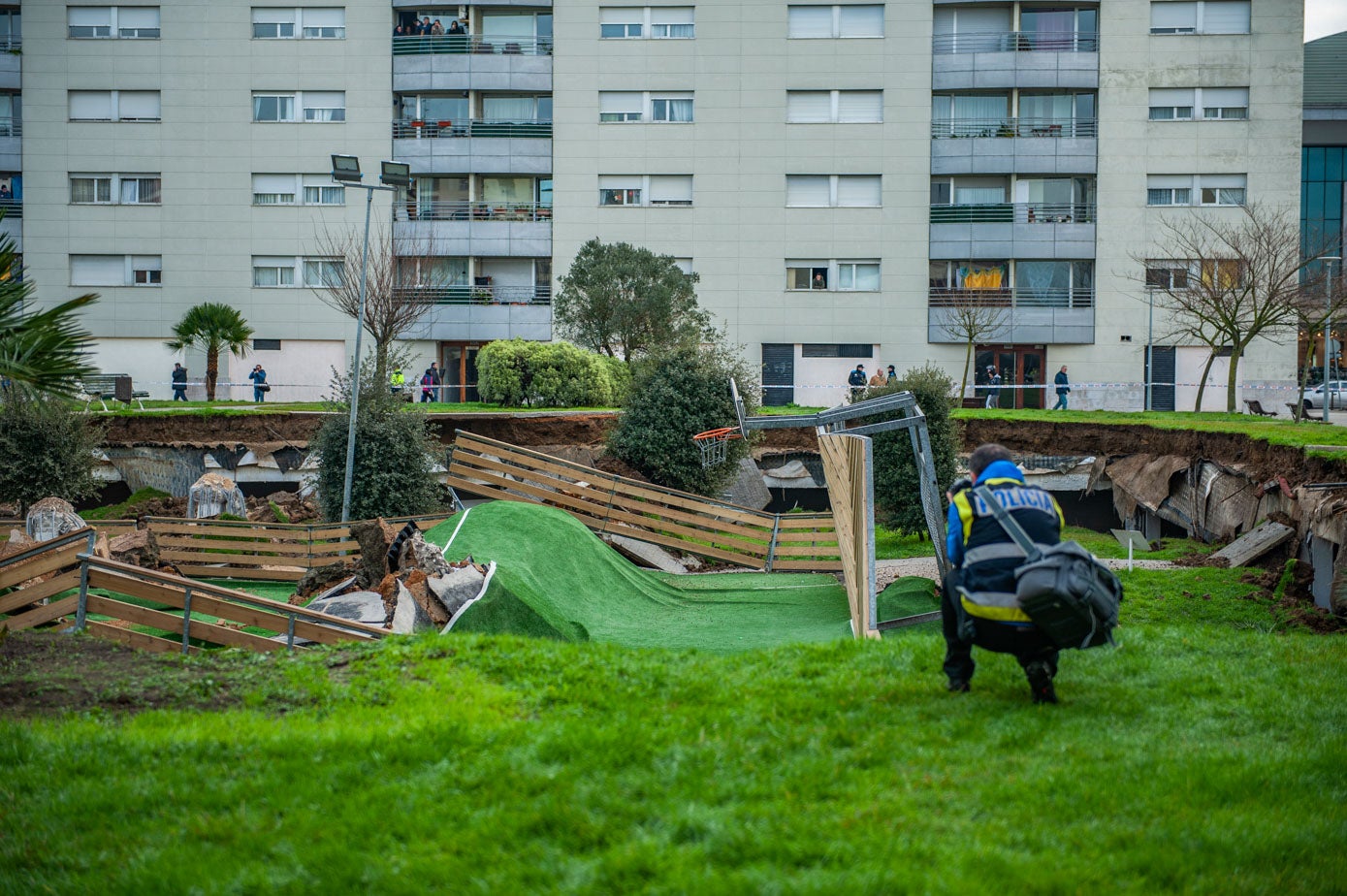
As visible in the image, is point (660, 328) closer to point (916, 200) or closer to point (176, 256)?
point (916, 200)

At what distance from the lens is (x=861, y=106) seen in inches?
1844

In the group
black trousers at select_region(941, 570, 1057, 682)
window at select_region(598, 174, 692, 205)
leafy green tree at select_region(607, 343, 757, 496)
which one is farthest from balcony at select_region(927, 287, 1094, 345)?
black trousers at select_region(941, 570, 1057, 682)

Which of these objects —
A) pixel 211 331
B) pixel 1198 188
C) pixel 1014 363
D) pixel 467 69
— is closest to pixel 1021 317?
pixel 1014 363

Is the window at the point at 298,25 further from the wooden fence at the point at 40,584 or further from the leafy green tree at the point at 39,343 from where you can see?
the leafy green tree at the point at 39,343

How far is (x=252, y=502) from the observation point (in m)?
21.8

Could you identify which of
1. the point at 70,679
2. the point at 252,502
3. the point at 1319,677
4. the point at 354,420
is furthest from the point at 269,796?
the point at 252,502

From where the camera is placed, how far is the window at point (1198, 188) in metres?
46.6

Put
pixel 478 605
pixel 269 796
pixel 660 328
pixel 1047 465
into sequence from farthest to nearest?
pixel 660 328, pixel 1047 465, pixel 478 605, pixel 269 796

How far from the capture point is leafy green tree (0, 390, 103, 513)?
62.3 ft

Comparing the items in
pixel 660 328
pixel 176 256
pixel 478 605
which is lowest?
pixel 478 605

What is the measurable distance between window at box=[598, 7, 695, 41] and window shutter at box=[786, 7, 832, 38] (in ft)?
12.8

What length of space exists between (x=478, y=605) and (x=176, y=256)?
41.6m

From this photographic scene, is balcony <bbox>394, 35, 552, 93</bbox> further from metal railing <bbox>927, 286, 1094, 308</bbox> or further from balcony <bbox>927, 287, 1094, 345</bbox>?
balcony <bbox>927, 287, 1094, 345</bbox>

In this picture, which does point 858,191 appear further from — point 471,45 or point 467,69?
point 471,45
